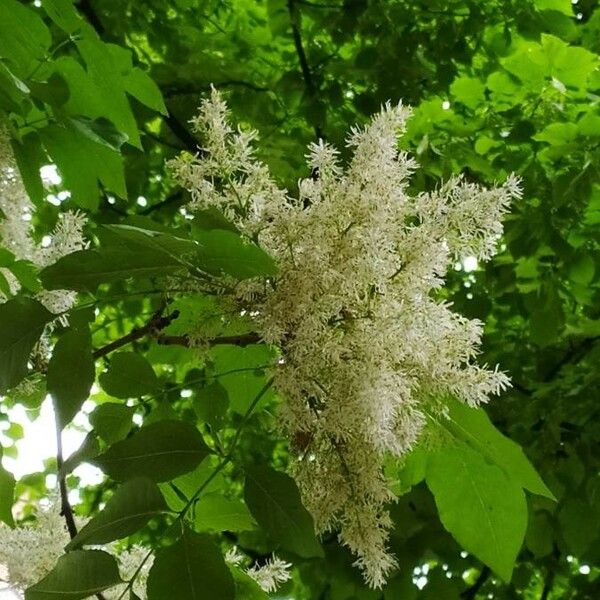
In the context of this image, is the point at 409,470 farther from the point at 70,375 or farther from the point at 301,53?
the point at 301,53

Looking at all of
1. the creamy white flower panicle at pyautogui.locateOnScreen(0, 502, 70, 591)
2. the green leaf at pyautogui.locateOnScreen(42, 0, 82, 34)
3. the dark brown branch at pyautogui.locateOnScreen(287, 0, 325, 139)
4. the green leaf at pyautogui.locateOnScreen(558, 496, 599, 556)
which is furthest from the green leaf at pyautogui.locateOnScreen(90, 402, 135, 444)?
the dark brown branch at pyautogui.locateOnScreen(287, 0, 325, 139)

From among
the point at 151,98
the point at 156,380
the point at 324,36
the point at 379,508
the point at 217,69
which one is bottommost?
the point at 379,508

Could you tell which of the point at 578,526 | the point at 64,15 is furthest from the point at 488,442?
the point at 578,526

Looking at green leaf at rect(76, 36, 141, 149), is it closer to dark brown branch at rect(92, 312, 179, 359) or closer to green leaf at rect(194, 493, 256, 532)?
dark brown branch at rect(92, 312, 179, 359)

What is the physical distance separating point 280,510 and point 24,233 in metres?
0.59

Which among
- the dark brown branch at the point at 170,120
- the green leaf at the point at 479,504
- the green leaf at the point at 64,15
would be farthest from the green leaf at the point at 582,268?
the green leaf at the point at 64,15

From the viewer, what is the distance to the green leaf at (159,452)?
0.94 metres

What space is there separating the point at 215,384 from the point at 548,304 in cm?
126

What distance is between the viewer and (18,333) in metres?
0.99

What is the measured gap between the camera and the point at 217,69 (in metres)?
2.64

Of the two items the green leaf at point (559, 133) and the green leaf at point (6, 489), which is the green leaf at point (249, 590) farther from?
the green leaf at point (559, 133)

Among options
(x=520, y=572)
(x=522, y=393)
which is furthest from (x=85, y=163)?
(x=520, y=572)

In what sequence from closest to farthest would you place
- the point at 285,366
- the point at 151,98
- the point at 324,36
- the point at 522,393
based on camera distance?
the point at 285,366 → the point at 151,98 → the point at 522,393 → the point at 324,36

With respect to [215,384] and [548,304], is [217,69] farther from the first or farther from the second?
[215,384]
